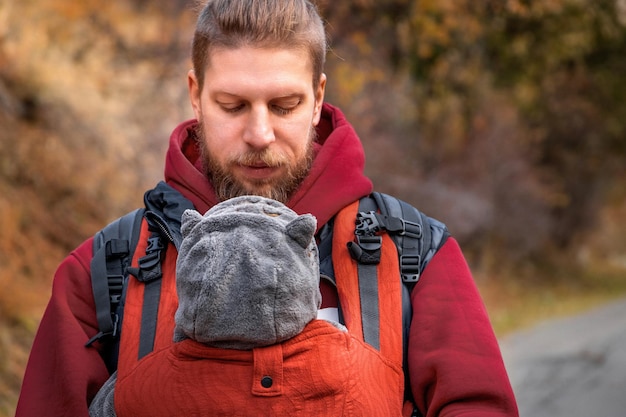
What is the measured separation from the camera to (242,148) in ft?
8.40

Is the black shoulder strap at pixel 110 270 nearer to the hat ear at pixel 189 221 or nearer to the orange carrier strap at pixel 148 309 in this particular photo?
the orange carrier strap at pixel 148 309

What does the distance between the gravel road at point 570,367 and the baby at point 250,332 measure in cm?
622

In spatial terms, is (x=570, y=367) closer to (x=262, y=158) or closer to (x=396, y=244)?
(x=396, y=244)

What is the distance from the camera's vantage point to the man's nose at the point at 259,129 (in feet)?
8.18

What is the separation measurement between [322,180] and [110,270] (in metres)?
0.71

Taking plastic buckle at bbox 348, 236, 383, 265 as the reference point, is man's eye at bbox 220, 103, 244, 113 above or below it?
above

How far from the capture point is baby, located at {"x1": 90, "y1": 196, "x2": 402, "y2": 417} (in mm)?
2021

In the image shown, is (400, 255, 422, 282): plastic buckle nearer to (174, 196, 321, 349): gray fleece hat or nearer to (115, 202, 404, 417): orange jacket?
(115, 202, 404, 417): orange jacket

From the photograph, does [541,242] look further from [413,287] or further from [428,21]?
[413,287]

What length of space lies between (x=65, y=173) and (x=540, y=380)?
5.78m

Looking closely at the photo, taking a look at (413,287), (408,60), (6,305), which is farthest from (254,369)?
(408,60)

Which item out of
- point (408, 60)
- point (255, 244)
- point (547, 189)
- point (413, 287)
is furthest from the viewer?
point (547, 189)

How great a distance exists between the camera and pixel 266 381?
6.79 ft

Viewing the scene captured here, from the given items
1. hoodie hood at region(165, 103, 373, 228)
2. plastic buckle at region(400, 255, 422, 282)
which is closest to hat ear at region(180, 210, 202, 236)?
hoodie hood at region(165, 103, 373, 228)
